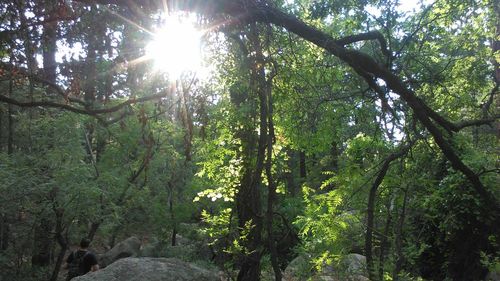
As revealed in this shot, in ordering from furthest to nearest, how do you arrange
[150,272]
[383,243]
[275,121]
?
1. [150,272]
2. [275,121]
3. [383,243]

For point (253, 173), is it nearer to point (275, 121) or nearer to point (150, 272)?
point (275, 121)

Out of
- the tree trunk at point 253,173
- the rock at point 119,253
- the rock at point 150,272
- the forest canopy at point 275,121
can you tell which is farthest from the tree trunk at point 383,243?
the rock at point 119,253

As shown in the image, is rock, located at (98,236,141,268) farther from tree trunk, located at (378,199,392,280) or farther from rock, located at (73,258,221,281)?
tree trunk, located at (378,199,392,280)

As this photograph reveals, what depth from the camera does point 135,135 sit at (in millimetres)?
15039

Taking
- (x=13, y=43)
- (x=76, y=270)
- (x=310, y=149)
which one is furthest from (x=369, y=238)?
(x=76, y=270)

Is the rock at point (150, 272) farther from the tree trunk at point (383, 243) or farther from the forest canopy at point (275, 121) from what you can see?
the tree trunk at point (383, 243)

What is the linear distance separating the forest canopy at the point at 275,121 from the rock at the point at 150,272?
0.57m

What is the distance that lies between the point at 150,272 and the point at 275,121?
10.7 feet

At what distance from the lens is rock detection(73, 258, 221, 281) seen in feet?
22.8

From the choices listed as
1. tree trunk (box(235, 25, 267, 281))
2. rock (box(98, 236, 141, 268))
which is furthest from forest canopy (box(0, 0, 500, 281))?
rock (box(98, 236, 141, 268))

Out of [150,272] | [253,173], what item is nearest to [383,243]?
[253,173]

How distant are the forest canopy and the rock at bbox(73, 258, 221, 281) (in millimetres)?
572

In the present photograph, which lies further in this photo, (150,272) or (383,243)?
(150,272)

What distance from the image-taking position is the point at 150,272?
7117mm
